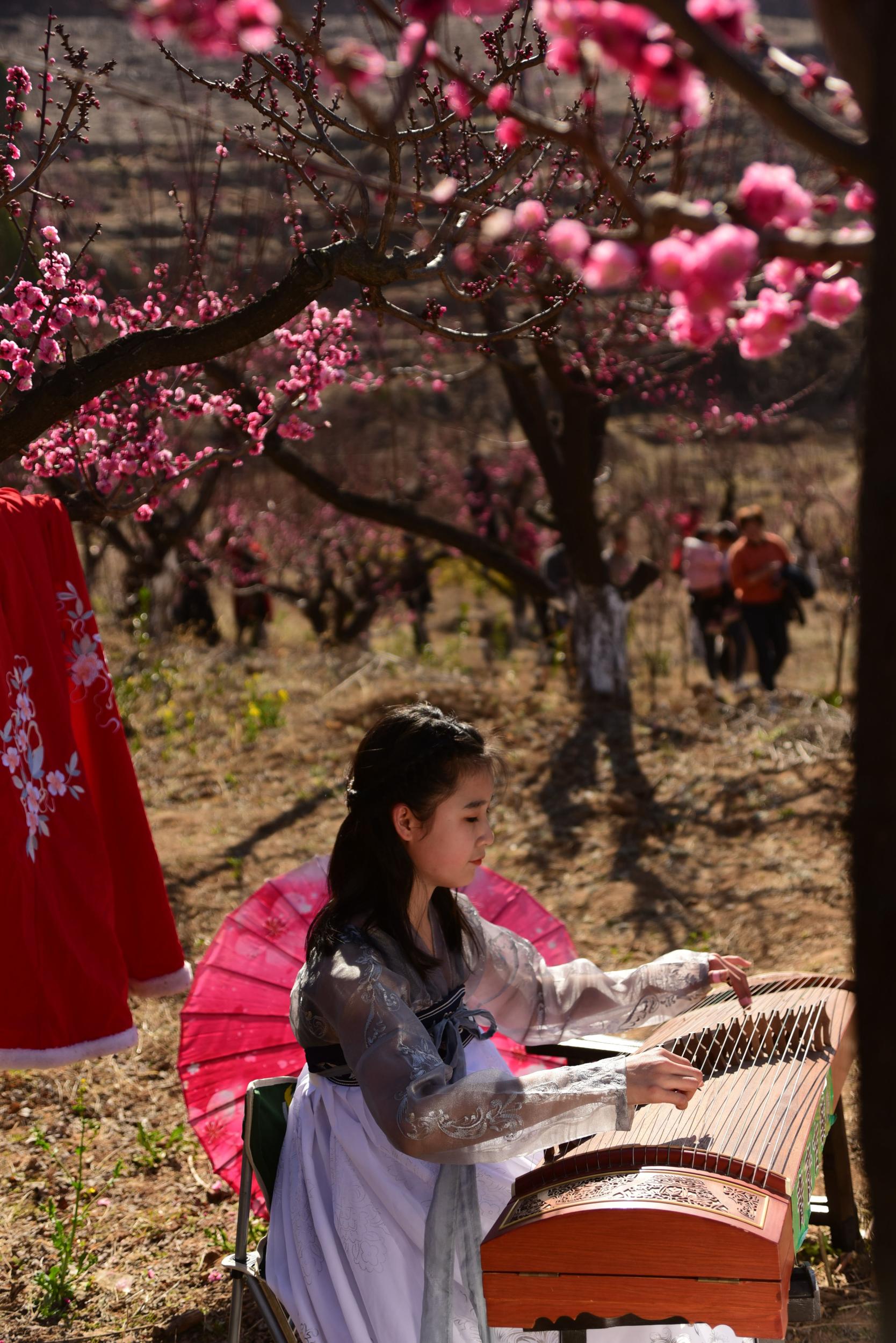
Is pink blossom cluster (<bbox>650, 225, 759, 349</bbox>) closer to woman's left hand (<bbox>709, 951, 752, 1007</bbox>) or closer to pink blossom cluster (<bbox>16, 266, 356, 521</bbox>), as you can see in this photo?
woman's left hand (<bbox>709, 951, 752, 1007</bbox>)

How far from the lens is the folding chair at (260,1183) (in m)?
2.32

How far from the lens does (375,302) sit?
2857mm

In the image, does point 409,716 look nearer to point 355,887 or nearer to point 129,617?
point 355,887

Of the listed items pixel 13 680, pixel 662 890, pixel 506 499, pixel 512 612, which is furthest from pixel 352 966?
pixel 512 612

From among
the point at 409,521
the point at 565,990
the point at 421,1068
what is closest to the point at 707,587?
the point at 409,521

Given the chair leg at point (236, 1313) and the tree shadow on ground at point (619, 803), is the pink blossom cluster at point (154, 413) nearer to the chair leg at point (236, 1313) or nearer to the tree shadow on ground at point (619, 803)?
the chair leg at point (236, 1313)

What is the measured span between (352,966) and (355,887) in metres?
0.22

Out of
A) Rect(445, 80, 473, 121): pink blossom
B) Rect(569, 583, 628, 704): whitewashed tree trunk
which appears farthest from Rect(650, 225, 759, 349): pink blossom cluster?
Rect(569, 583, 628, 704): whitewashed tree trunk

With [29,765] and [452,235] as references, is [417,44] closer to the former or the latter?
[452,235]

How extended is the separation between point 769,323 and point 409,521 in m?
6.21

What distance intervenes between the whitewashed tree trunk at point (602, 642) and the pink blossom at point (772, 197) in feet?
22.4

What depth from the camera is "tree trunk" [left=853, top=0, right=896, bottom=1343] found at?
106cm

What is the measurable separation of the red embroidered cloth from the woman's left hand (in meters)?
1.14

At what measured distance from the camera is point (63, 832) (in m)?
2.61
